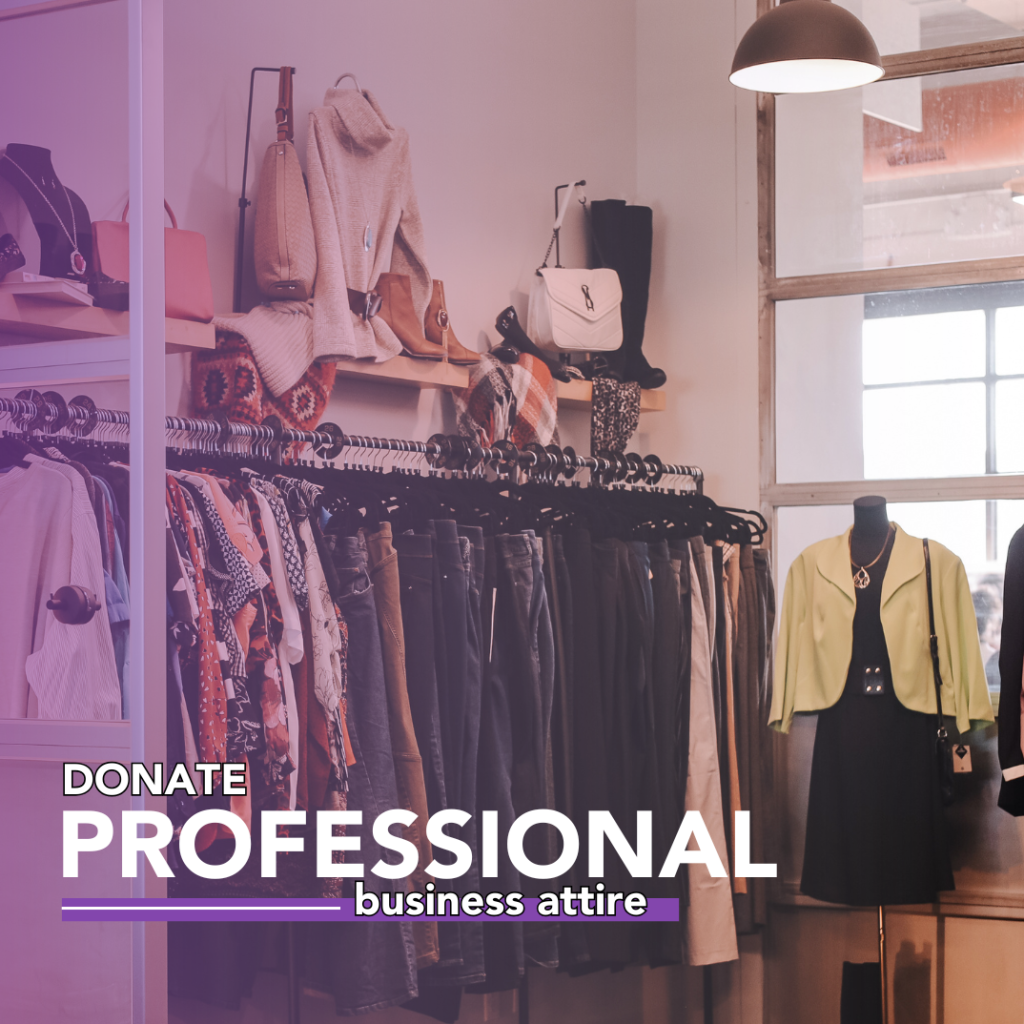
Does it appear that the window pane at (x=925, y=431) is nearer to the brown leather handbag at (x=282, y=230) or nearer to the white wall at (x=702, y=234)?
the white wall at (x=702, y=234)

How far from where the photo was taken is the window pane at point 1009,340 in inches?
168

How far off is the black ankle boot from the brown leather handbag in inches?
38.3

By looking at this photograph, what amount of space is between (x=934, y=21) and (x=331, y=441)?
2798 mm

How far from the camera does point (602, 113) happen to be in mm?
4672

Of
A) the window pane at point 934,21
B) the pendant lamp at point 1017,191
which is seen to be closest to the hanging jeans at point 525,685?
the pendant lamp at point 1017,191

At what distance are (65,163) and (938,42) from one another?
11.1ft

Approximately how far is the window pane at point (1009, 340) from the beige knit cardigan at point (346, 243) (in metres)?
2.00

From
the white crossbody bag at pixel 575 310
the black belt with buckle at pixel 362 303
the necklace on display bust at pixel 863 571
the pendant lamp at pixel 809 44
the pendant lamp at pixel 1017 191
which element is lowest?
Result: the necklace on display bust at pixel 863 571

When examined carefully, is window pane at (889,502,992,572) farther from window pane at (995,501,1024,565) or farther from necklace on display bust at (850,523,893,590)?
necklace on display bust at (850,523,893,590)

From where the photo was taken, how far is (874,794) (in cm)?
376

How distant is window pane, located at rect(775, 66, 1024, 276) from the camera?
4.30 m

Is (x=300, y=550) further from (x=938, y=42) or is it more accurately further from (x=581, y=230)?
(x=938, y=42)

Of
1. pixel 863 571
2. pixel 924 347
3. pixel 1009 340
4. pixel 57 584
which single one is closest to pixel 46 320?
pixel 57 584

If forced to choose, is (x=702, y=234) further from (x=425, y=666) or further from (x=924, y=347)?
(x=425, y=666)
